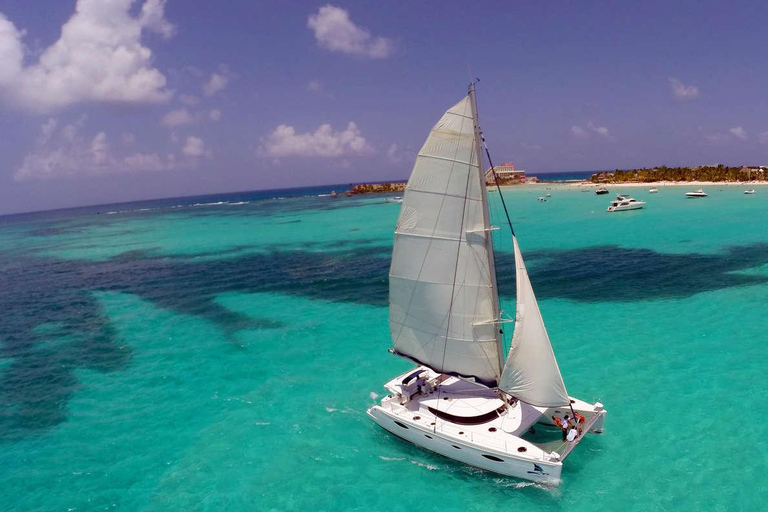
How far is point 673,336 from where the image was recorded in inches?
1260

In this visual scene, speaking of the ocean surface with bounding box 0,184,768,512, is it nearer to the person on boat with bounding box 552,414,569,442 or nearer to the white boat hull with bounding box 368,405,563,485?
the white boat hull with bounding box 368,405,563,485

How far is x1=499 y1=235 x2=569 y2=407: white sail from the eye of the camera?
19219mm

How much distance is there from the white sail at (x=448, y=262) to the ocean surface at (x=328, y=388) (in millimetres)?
4877

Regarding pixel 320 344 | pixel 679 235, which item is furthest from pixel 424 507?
pixel 679 235

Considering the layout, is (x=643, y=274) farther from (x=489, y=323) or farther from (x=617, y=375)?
(x=489, y=323)

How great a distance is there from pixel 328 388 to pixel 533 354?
14.3m

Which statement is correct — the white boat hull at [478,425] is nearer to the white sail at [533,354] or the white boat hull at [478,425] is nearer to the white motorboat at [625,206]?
the white sail at [533,354]

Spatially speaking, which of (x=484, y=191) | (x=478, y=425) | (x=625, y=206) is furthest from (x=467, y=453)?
(x=625, y=206)

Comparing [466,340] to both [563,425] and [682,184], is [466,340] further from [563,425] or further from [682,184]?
[682,184]

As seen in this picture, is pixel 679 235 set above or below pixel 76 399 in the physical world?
above

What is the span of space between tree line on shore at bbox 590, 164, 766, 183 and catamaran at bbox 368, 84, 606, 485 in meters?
166

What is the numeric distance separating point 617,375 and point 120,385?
32.5m

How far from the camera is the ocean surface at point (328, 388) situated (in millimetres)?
19312

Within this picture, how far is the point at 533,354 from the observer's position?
19.3 m
